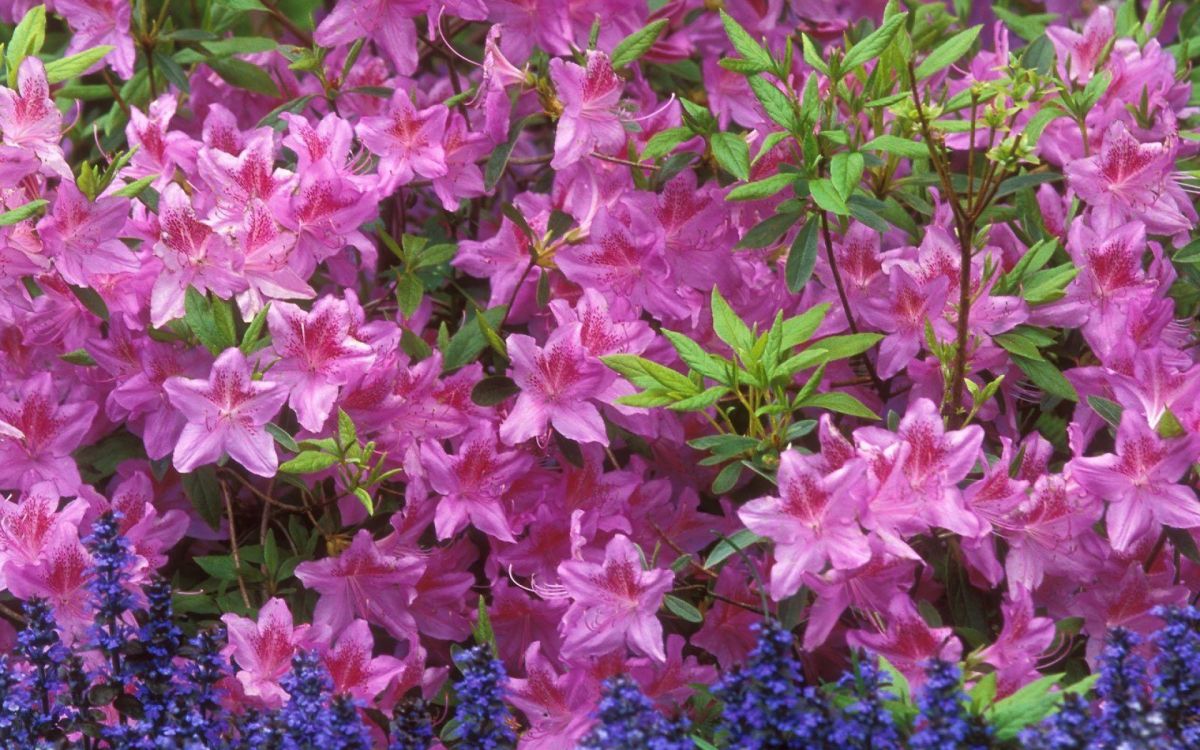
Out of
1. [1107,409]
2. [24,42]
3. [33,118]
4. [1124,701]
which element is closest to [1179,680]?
[1124,701]

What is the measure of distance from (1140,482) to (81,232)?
47.8 inches

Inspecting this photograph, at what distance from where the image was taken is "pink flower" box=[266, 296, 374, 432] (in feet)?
6.08

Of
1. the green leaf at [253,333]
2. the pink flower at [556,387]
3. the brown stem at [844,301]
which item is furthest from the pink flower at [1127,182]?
the green leaf at [253,333]

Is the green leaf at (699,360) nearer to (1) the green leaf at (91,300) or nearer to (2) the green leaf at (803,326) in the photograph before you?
(2) the green leaf at (803,326)

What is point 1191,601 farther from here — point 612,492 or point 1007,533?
point 612,492

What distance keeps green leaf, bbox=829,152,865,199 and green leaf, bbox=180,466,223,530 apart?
0.82 m

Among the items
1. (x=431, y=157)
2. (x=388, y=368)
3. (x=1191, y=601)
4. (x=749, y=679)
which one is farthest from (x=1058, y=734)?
(x=431, y=157)

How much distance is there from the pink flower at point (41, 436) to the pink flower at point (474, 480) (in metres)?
0.43

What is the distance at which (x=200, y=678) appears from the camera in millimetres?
1768

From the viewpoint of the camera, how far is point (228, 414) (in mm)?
1830

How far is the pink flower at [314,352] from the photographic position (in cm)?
185

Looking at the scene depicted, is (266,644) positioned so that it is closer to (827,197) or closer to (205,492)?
(205,492)

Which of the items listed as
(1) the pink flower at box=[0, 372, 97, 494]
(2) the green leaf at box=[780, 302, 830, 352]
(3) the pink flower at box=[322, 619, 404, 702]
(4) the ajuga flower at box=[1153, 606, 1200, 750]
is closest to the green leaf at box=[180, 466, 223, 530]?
(1) the pink flower at box=[0, 372, 97, 494]

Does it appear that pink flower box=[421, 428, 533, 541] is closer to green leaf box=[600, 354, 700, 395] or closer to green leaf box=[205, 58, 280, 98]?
green leaf box=[600, 354, 700, 395]
